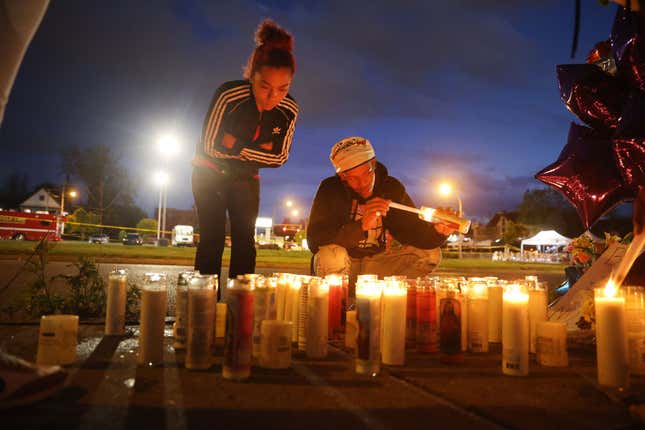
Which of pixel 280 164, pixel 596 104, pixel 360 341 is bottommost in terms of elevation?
pixel 360 341

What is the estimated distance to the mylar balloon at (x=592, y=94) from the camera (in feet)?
11.1

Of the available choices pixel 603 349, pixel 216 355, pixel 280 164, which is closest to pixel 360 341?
pixel 216 355

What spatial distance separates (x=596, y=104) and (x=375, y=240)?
7.94 feet

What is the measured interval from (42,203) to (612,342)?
279ft

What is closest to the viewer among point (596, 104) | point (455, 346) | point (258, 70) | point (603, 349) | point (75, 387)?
point (75, 387)

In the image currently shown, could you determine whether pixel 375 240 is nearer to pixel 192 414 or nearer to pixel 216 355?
pixel 216 355

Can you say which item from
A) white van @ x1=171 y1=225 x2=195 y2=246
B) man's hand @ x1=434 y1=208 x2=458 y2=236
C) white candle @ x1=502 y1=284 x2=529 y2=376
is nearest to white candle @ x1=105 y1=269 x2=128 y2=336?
white candle @ x1=502 y1=284 x2=529 y2=376

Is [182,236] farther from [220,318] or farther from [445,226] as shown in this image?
[220,318]

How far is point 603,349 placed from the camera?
2414 millimetres

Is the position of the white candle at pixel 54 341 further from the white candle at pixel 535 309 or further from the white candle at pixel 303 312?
the white candle at pixel 535 309

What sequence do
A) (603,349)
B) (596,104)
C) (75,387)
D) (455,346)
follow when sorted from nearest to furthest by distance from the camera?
(75,387)
(603,349)
(455,346)
(596,104)

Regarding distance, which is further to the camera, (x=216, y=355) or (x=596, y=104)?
(x=596, y=104)

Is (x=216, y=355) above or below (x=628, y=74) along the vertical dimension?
below

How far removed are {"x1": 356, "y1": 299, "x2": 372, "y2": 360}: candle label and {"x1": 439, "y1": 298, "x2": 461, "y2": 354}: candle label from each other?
0.54 metres
